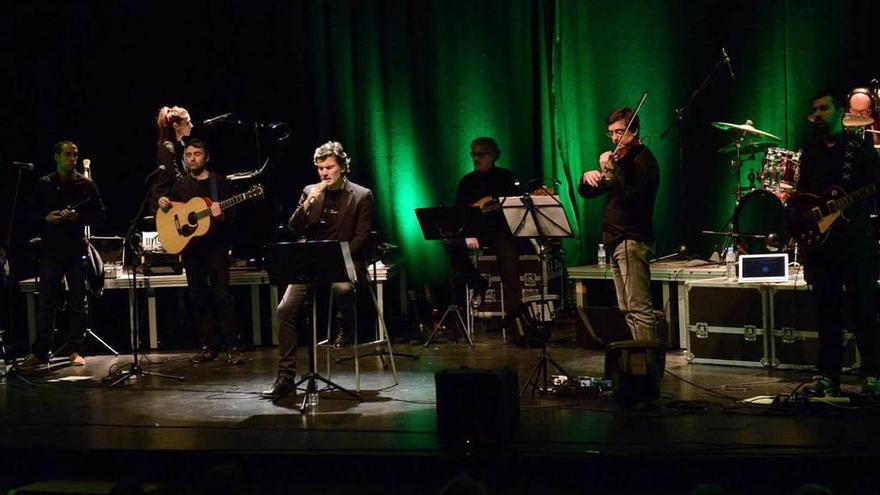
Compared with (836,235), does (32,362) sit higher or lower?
lower

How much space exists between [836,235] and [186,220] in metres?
5.21

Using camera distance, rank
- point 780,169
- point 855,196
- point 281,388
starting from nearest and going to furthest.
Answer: point 855,196 < point 281,388 < point 780,169

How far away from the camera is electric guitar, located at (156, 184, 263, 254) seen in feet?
28.8

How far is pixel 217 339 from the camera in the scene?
9.25 metres

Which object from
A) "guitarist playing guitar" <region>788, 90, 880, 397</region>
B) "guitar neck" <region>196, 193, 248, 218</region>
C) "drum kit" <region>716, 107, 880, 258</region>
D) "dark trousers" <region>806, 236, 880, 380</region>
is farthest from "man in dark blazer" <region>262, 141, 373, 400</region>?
"drum kit" <region>716, 107, 880, 258</region>

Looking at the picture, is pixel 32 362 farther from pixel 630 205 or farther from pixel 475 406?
pixel 630 205

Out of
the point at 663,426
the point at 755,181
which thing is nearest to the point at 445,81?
the point at 755,181

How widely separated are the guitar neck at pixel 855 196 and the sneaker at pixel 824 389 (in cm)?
108

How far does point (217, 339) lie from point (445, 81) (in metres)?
4.07

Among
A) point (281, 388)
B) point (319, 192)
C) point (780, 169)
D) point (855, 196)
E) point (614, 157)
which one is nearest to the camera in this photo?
point (855, 196)

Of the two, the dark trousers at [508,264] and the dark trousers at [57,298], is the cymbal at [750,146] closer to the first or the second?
the dark trousers at [508,264]

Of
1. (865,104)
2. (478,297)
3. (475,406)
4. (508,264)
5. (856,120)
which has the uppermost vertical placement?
(865,104)

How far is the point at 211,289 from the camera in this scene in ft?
29.9

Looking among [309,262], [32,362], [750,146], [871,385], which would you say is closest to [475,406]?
[309,262]
